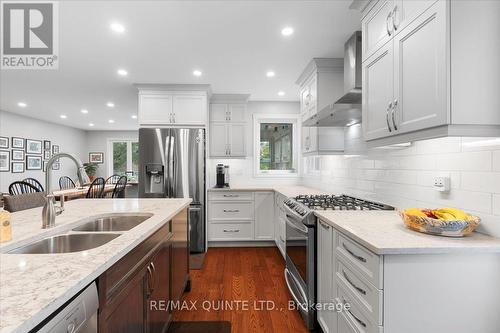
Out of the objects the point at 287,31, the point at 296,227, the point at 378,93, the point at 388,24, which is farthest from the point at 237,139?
the point at 388,24

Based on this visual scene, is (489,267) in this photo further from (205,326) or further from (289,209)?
(205,326)

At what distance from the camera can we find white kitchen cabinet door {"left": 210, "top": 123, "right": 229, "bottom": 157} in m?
4.14

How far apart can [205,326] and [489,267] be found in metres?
1.86

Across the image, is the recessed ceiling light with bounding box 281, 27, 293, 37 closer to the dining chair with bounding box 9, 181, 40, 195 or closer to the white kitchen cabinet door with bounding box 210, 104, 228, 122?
the white kitchen cabinet door with bounding box 210, 104, 228, 122

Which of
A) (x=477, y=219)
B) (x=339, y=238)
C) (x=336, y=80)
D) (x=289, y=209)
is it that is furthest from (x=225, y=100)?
(x=477, y=219)

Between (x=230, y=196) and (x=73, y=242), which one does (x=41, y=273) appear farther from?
(x=230, y=196)

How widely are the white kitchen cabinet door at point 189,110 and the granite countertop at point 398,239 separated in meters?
2.65

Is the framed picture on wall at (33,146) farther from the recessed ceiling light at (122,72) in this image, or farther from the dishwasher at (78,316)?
the dishwasher at (78,316)

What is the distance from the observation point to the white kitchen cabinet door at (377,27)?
154 cm

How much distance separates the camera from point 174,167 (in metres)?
3.56

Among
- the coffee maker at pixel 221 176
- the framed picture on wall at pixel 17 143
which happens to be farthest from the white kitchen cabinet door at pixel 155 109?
the framed picture on wall at pixel 17 143

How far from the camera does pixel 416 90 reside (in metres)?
1.30

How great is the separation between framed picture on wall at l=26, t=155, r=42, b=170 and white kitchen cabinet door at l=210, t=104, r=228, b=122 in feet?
17.7

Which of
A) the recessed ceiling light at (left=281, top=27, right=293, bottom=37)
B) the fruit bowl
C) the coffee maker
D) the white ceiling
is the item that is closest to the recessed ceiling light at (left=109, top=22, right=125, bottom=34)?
the white ceiling
